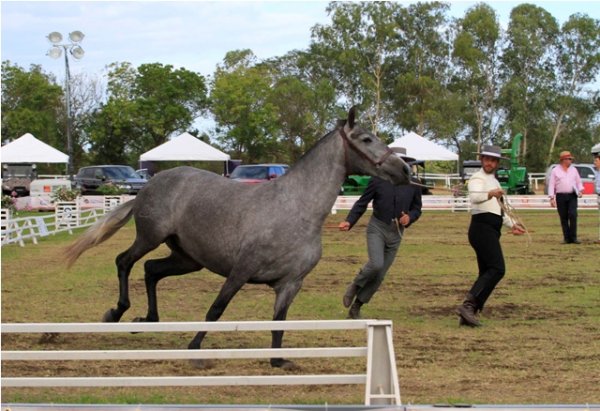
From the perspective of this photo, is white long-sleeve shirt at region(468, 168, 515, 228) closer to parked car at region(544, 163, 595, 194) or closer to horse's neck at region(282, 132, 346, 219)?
horse's neck at region(282, 132, 346, 219)

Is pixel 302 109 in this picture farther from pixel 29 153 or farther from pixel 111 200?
pixel 111 200

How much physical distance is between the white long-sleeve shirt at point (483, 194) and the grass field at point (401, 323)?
1.26 meters

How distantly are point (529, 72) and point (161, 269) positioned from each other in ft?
218

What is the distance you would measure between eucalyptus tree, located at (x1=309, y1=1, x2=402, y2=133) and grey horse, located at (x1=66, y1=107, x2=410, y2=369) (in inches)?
2432

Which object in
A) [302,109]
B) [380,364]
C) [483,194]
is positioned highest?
[302,109]

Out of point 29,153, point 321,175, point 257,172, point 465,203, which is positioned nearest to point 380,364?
point 321,175

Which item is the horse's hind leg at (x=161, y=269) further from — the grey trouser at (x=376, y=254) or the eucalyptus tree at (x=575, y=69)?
the eucalyptus tree at (x=575, y=69)

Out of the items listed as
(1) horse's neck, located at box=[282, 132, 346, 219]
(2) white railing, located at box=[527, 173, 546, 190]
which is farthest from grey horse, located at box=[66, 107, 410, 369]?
(2) white railing, located at box=[527, 173, 546, 190]

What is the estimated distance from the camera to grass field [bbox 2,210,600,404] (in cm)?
744

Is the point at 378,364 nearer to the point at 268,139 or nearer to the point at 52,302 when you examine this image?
the point at 52,302

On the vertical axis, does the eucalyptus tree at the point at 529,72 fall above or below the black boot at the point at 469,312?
above

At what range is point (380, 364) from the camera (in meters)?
6.53

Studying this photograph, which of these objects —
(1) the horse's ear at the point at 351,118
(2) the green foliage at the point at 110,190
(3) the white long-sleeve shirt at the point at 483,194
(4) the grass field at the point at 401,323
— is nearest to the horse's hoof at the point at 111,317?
(4) the grass field at the point at 401,323

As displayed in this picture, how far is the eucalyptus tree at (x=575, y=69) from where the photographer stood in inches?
2827
